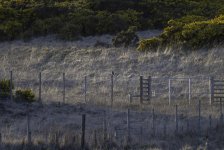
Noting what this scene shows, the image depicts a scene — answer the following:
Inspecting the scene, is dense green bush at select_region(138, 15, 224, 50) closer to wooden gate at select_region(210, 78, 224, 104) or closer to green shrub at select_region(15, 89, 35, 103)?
wooden gate at select_region(210, 78, 224, 104)

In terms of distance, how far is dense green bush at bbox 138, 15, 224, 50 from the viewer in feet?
105

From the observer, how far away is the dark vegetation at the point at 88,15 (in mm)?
38500

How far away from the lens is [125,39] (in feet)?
112

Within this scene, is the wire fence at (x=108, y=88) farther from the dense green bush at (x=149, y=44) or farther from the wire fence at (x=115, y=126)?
the dense green bush at (x=149, y=44)

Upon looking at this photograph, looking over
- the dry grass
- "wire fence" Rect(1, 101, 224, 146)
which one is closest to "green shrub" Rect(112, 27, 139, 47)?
the dry grass

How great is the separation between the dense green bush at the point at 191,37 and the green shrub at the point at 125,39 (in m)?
1.55

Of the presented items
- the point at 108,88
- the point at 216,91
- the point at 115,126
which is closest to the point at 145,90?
the point at 108,88

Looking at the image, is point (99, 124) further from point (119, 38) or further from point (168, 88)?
point (119, 38)

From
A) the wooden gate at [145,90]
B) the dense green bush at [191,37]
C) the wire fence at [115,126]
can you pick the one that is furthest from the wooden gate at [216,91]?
the dense green bush at [191,37]

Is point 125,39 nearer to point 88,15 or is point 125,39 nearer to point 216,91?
point 88,15

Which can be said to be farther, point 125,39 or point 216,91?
point 125,39

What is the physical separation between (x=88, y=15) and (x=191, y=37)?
9448 mm

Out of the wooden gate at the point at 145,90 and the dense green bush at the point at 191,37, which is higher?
the dense green bush at the point at 191,37

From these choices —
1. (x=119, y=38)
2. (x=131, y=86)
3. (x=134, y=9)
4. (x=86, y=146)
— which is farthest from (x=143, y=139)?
(x=134, y=9)
